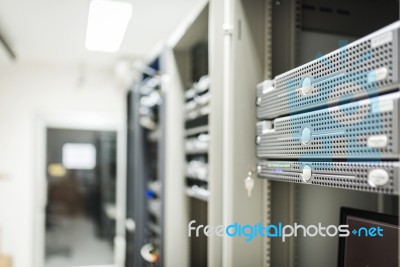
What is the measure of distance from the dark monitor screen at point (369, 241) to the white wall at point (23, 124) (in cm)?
334

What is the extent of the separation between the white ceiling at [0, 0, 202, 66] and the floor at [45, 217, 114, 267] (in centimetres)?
185

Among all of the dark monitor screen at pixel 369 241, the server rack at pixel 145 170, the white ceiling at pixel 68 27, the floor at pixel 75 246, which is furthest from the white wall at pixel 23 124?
the dark monitor screen at pixel 369 241

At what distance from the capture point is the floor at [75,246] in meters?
4.12

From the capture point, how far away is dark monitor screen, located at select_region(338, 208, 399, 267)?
0.99m

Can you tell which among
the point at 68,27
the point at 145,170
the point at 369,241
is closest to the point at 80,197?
the point at 145,170

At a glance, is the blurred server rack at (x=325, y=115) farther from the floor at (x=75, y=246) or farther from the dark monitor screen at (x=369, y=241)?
the floor at (x=75, y=246)

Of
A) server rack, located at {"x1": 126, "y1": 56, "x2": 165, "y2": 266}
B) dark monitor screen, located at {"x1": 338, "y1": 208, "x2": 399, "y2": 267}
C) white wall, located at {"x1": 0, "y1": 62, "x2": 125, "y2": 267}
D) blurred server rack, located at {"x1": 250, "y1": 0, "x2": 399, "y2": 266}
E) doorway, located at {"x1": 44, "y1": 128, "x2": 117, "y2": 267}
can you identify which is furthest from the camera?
doorway, located at {"x1": 44, "y1": 128, "x2": 117, "y2": 267}

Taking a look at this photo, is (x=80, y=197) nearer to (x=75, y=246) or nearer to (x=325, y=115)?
(x=75, y=246)

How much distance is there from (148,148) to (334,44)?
68.9 inches

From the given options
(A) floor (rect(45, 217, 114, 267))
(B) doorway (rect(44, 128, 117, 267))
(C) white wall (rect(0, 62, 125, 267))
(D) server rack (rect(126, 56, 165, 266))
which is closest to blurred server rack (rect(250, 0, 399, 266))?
(D) server rack (rect(126, 56, 165, 266))

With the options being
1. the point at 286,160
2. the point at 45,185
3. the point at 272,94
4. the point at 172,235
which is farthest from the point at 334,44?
the point at 45,185

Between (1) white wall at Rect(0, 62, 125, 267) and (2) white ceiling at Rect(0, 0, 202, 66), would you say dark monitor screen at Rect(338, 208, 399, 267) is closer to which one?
(2) white ceiling at Rect(0, 0, 202, 66)

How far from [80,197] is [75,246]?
0.57m

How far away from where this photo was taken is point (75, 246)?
4207mm
